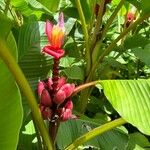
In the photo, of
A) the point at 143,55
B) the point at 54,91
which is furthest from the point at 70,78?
the point at 54,91

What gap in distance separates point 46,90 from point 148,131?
0.65ft

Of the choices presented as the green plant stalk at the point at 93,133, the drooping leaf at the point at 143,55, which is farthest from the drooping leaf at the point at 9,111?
the drooping leaf at the point at 143,55

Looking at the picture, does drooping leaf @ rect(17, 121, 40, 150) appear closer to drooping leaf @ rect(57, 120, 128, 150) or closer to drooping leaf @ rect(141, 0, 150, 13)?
drooping leaf @ rect(57, 120, 128, 150)

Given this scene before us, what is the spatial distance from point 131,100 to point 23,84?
197 mm

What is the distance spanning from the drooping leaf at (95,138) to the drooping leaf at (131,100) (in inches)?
10.8

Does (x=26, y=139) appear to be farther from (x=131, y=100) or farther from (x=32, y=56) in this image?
(x=131, y=100)

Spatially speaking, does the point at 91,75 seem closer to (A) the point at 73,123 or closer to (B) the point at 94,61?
(B) the point at 94,61

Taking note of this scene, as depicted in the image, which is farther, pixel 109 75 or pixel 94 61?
pixel 109 75

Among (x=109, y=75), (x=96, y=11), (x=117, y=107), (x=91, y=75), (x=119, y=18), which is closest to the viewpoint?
(x=117, y=107)

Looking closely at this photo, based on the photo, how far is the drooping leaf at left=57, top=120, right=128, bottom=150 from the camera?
43.1 inches

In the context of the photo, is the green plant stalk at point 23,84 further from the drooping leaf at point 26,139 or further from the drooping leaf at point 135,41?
the drooping leaf at point 135,41

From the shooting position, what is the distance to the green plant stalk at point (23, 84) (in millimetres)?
740

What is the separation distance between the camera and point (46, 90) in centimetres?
85

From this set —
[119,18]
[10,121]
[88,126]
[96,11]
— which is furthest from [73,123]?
[119,18]
